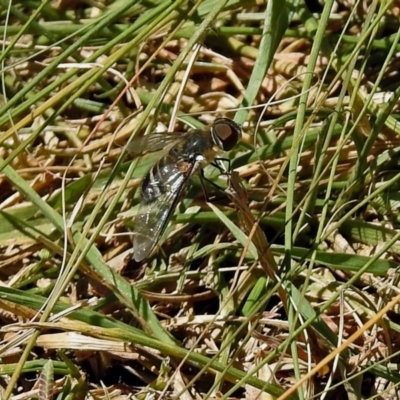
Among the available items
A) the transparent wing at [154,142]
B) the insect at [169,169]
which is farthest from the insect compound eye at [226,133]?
the transparent wing at [154,142]

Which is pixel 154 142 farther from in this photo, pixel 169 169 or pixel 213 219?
pixel 213 219

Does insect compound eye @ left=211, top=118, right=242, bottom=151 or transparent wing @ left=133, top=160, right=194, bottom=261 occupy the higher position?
insect compound eye @ left=211, top=118, right=242, bottom=151

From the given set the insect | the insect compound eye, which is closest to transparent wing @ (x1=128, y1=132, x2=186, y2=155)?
the insect

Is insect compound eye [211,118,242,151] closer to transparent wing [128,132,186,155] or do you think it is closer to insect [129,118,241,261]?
insect [129,118,241,261]

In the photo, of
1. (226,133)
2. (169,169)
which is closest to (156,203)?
(169,169)

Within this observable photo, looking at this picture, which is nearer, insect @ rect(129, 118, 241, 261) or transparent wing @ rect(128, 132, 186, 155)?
insect @ rect(129, 118, 241, 261)

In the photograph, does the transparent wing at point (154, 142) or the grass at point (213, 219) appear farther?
the transparent wing at point (154, 142)

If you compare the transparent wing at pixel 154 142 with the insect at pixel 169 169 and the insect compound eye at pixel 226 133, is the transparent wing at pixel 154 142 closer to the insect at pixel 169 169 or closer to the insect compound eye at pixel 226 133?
the insect at pixel 169 169

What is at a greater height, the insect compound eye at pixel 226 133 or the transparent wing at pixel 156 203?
the insect compound eye at pixel 226 133
